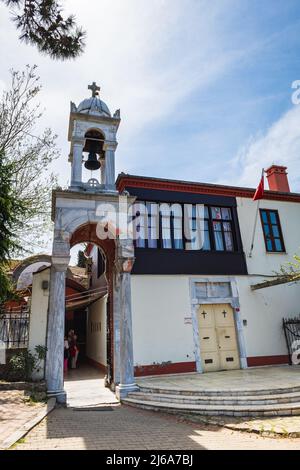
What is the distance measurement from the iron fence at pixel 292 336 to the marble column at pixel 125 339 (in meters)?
6.93

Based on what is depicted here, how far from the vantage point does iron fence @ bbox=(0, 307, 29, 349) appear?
336 inches

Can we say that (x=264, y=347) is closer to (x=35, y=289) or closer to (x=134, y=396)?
(x=134, y=396)

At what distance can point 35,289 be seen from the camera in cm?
882

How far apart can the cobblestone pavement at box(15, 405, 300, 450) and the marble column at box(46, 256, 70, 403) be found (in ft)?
2.96

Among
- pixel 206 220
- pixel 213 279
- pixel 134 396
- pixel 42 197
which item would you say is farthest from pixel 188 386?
pixel 42 197

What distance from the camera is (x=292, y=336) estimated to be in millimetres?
12188

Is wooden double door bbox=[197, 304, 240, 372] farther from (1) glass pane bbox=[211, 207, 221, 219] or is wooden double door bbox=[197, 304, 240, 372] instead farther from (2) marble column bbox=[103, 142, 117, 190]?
(2) marble column bbox=[103, 142, 117, 190]

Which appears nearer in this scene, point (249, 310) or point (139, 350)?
point (139, 350)

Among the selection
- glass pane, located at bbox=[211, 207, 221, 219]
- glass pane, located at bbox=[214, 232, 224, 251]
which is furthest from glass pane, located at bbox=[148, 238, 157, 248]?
glass pane, located at bbox=[211, 207, 221, 219]

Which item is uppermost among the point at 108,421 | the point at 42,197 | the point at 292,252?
the point at 42,197

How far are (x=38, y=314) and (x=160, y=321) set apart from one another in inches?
165

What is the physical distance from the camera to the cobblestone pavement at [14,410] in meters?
4.95

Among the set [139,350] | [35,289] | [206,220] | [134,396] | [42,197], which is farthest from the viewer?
[42,197]

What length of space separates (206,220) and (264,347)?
550cm
